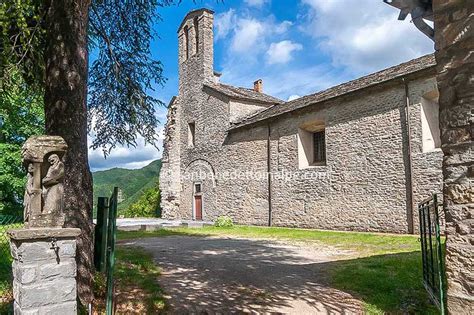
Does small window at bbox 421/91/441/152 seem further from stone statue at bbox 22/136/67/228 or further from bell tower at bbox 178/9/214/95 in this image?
bell tower at bbox 178/9/214/95

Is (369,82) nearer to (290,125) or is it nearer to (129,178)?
(290,125)

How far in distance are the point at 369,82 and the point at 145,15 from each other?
915 centimetres

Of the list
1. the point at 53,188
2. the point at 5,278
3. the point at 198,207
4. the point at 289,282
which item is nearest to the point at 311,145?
the point at 198,207

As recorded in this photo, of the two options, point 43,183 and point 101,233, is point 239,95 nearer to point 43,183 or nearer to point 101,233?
point 101,233

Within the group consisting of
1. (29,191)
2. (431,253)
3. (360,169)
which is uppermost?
(360,169)

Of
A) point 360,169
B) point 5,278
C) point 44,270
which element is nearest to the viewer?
point 44,270

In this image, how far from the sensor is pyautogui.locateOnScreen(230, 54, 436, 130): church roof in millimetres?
12312

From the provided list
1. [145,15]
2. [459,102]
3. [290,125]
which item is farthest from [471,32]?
[290,125]

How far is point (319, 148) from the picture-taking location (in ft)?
53.6

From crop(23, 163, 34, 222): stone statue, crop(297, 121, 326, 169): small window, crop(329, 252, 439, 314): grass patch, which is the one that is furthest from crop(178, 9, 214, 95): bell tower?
crop(23, 163, 34, 222): stone statue

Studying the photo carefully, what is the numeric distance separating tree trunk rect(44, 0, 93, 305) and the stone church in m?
10.7

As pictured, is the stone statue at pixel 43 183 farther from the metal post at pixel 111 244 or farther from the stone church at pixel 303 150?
the stone church at pixel 303 150

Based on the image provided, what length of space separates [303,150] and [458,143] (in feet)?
41.2

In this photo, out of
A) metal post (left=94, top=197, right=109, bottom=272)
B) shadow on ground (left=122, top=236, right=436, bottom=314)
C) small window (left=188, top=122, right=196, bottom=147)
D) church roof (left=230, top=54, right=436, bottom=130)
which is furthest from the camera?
small window (left=188, top=122, right=196, bottom=147)
